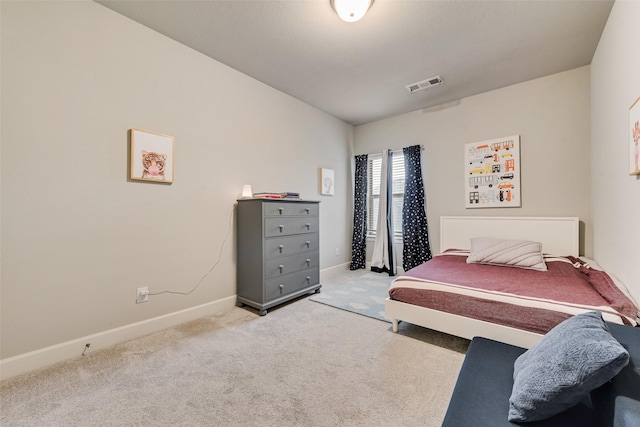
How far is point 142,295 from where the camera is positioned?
2.20 metres

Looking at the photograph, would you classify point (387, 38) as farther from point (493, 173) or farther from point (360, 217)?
point (360, 217)

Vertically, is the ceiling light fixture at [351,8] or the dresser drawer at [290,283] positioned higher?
the ceiling light fixture at [351,8]

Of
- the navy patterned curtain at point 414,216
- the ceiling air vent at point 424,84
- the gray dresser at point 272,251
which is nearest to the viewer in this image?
the gray dresser at point 272,251

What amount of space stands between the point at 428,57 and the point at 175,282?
3213 mm

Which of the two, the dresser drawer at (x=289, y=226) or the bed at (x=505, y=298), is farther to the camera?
the dresser drawer at (x=289, y=226)

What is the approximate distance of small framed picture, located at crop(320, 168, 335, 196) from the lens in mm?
4016

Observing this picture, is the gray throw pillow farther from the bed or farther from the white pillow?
the white pillow

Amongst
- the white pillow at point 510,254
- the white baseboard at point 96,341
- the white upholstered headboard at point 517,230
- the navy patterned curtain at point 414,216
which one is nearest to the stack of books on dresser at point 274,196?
the white baseboard at point 96,341

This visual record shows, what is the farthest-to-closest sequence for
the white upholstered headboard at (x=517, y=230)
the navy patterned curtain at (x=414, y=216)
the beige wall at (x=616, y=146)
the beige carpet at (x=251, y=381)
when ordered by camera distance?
the navy patterned curtain at (x=414, y=216)
the white upholstered headboard at (x=517, y=230)
the beige wall at (x=616, y=146)
the beige carpet at (x=251, y=381)

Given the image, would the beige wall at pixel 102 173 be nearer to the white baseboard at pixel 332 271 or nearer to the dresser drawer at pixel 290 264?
the dresser drawer at pixel 290 264

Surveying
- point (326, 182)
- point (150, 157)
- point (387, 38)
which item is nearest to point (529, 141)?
point (387, 38)

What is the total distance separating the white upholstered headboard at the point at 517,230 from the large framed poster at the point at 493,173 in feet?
0.72

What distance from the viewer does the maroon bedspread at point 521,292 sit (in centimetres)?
157

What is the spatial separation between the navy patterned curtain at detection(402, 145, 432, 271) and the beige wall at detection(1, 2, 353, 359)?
2.32 meters
